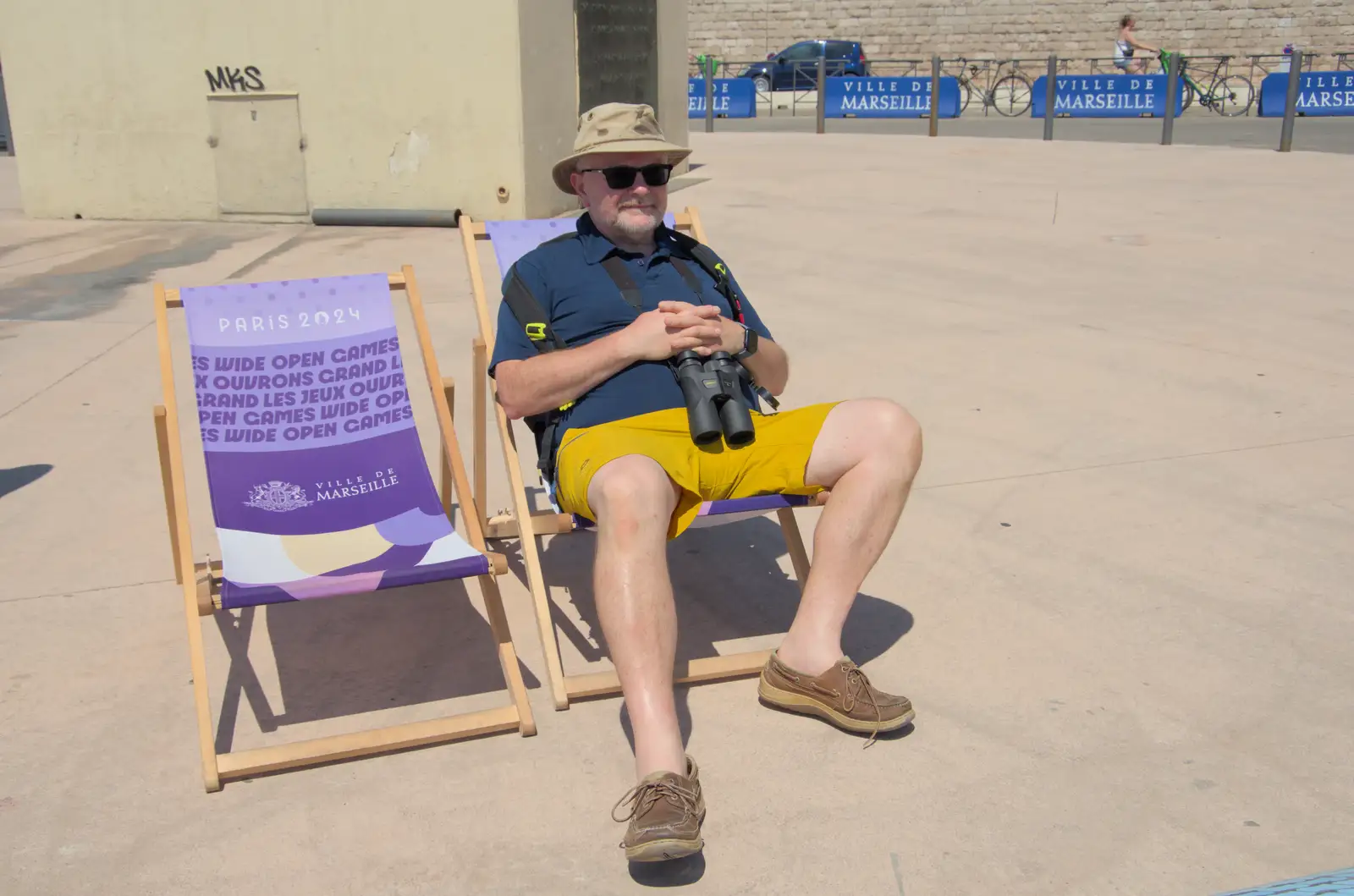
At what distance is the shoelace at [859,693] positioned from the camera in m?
3.08

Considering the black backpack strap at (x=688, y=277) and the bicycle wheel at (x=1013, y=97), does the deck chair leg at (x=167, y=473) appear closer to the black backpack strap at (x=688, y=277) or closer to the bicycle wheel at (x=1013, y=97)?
the black backpack strap at (x=688, y=277)

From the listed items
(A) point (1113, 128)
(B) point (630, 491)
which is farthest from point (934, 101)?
(B) point (630, 491)

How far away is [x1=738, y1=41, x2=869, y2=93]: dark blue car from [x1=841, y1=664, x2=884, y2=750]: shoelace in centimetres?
2575

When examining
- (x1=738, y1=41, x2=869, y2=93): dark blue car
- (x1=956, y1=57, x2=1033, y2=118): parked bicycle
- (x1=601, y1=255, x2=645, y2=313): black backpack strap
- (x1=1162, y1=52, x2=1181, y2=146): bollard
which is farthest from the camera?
(x1=738, y1=41, x2=869, y2=93): dark blue car

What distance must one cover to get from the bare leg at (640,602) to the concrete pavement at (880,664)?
0.21m

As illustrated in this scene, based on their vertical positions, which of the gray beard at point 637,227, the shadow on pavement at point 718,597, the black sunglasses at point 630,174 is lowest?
the shadow on pavement at point 718,597

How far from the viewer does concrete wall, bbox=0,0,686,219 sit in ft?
33.4

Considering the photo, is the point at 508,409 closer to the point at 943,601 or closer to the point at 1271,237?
the point at 943,601

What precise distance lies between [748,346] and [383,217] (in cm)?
742

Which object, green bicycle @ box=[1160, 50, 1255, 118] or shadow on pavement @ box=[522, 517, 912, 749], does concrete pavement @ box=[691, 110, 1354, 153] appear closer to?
green bicycle @ box=[1160, 50, 1255, 118]

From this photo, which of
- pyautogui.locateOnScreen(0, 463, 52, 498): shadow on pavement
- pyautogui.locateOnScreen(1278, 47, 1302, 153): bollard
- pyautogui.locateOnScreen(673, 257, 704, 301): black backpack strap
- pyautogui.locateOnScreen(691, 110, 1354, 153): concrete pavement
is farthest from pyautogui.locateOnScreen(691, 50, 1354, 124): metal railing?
pyautogui.locateOnScreen(673, 257, 704, 301): black backpack strap

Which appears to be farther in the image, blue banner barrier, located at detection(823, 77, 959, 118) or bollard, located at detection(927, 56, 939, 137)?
blue banner barrier, located at detection(823, 77, 959, 118)

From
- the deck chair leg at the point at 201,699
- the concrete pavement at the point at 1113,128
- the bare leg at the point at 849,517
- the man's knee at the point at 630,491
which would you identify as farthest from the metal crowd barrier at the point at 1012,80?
the deck chair leg at the point at 201,699

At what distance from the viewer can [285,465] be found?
3.74 meters
